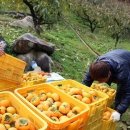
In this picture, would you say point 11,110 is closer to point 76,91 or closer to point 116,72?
point 76,91

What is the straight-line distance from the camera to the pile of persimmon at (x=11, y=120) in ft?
9.31

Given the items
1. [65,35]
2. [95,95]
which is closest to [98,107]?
[95,95]

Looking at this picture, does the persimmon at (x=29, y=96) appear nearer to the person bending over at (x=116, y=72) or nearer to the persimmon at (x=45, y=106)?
the persimmon at (x=45, y=106)

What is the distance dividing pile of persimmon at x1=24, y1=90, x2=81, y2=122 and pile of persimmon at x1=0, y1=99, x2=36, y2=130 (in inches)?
12.3

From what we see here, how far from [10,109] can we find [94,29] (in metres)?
17.3

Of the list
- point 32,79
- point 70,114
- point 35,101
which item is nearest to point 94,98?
point 70,114

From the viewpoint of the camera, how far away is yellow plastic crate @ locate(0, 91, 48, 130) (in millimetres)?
2891

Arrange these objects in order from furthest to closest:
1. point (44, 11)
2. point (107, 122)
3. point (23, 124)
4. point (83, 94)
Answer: point (44, 11) < point (107, 122) < point (83, 94) < point (23, 124)

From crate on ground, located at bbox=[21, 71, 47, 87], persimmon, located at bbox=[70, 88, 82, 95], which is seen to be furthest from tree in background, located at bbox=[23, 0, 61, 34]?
persimmon, located at bbox=[70, 88, 82, 95]

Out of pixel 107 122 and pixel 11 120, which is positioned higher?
pixel 11 120

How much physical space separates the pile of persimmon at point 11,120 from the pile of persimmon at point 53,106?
31cm

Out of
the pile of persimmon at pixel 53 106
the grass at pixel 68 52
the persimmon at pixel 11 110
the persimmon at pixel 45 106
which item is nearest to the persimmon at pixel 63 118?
the pile of persimmon at pixel 53 106

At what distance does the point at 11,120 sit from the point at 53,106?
61cm

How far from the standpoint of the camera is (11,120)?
9.80ft
